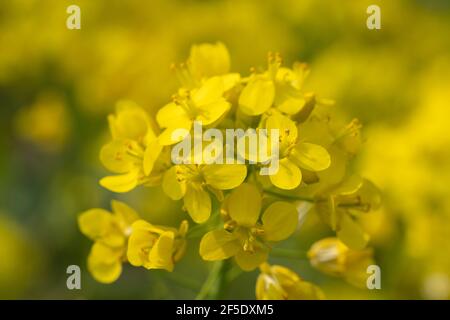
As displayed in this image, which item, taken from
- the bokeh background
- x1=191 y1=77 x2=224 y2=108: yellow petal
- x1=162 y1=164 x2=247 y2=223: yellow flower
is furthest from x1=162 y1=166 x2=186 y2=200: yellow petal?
the bokeh background

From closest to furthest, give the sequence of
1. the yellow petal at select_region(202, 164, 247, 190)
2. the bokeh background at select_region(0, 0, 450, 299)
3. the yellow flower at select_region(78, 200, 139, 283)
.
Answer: the yellow petal at select_region(202, 164, 247, 190)
the yellow flower at select_region(78, 200, 139, 283)
the bokeh background at select_region(0, 0, 450, 299)

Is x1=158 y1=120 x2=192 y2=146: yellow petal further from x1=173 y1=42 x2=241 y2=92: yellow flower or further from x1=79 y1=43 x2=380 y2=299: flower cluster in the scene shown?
Answer: x1=173 y1=42 x2=241 y2=92: yellow flower

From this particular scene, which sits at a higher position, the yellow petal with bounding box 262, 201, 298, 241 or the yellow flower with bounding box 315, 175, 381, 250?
the yellow flower with bounding box 315, 175, 381, 250

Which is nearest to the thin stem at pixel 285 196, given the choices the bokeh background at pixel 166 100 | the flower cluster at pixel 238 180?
the flower cluster at pixel 238 180

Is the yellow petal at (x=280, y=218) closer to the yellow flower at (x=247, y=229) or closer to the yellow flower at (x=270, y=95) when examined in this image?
the yellow flower at (x=247, y=229)
